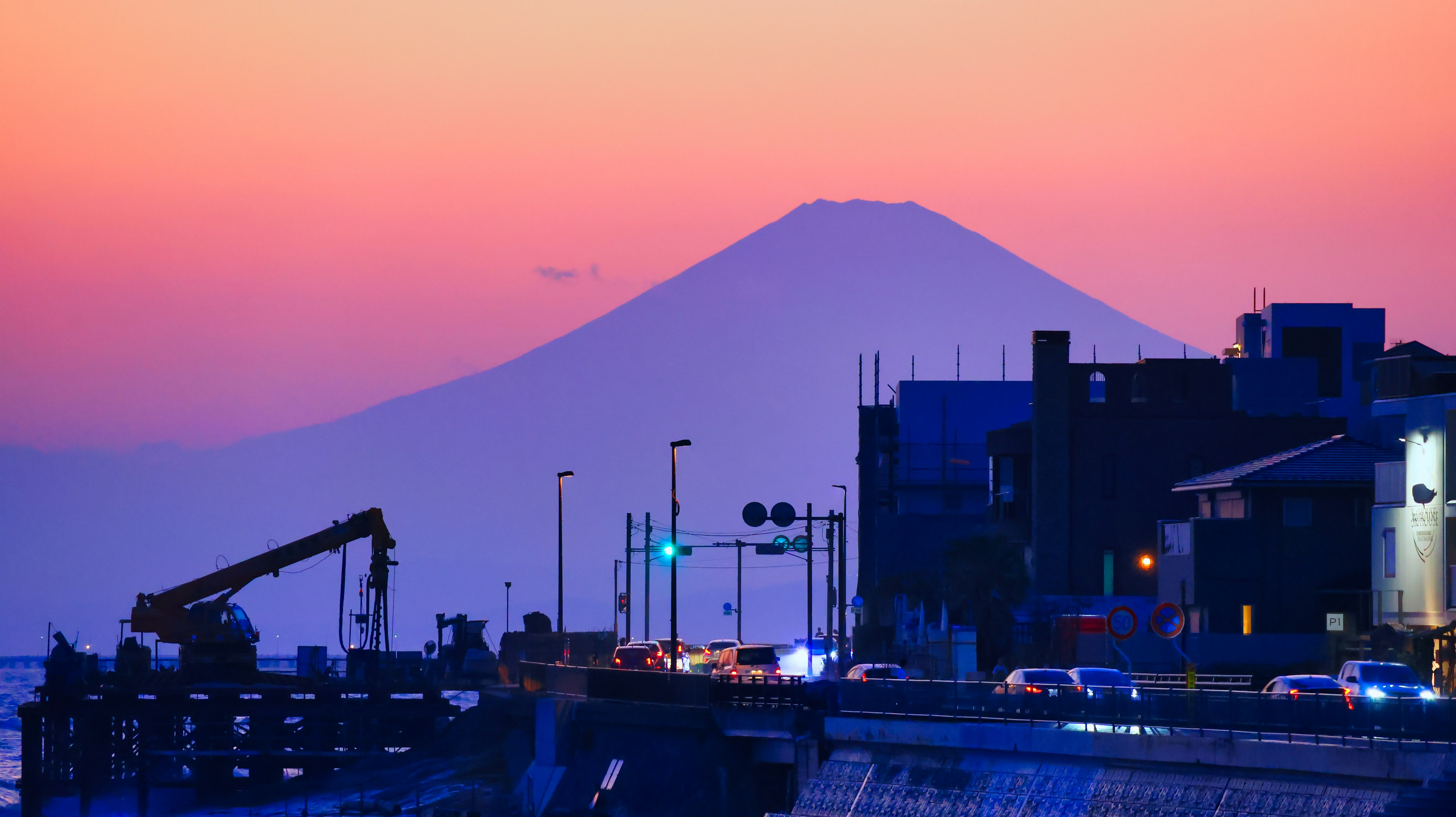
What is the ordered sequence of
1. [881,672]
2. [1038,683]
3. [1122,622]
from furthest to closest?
[881,672]
[1038,683]
[1122,622]

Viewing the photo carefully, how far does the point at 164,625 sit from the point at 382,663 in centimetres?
1472

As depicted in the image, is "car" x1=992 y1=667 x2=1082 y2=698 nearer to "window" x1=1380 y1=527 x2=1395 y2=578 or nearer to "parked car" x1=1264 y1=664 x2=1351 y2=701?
"parked car" x1=1264 y1=664 x2=1351 y2=701

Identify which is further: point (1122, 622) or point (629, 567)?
point (629, 567)

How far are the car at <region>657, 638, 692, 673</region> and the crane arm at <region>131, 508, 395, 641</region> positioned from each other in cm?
1546

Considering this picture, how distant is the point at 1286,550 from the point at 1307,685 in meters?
30.1

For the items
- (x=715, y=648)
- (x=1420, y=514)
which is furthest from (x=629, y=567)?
(x=1420, y=514)

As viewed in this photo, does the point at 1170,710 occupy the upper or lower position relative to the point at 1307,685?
lower

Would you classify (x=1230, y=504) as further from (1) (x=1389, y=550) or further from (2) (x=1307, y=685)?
(2) (x=1307, y=685)

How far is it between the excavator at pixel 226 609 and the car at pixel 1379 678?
57.5 meters

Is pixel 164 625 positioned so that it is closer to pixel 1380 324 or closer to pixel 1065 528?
pixel 1065 528

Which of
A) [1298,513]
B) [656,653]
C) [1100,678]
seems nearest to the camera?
[1100,678]

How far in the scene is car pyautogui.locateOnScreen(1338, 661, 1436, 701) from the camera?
134 ft

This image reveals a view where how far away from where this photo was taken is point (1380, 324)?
108625 millimetres

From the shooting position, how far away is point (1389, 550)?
61531mm
